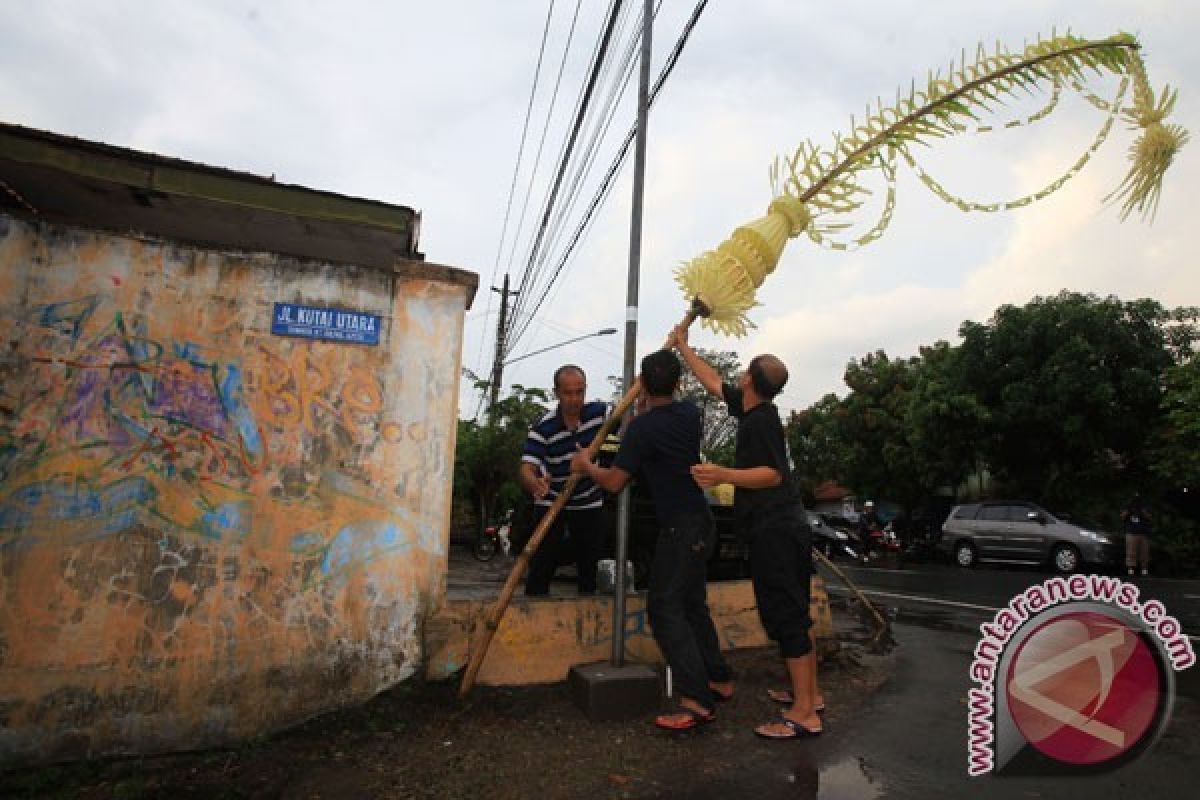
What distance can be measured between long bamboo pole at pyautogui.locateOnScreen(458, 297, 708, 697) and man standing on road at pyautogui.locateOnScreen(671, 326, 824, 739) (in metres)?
0.60

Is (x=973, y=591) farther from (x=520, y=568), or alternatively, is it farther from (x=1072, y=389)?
(x=1072, y=389)

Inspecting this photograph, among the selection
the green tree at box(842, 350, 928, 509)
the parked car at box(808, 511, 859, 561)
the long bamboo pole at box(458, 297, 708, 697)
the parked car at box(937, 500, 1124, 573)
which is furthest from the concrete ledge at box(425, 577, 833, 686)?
the green tree at box(842, 350, 928, 509)

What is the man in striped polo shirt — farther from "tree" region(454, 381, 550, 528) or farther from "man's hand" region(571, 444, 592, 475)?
"tree" region(454, 381, 550, 528)

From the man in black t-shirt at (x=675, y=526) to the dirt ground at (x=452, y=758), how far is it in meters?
0.25

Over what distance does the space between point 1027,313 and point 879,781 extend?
1863 centimetres

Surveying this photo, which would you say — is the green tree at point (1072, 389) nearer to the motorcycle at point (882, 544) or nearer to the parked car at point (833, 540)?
the motorcycle at point (882, 544)

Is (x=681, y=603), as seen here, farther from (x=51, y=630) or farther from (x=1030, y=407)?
(x=1030, y=407)

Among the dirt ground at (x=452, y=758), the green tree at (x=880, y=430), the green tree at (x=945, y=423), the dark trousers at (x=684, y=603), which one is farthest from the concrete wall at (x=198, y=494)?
the green tree at (x=880, y=430)

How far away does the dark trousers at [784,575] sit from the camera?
3242mm

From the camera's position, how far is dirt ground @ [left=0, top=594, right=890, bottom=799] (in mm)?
2627

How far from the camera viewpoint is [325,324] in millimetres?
3422

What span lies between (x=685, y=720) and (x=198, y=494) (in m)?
2.61

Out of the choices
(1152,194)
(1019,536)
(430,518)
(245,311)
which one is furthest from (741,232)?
(1019,536)

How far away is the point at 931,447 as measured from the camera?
19203mm
